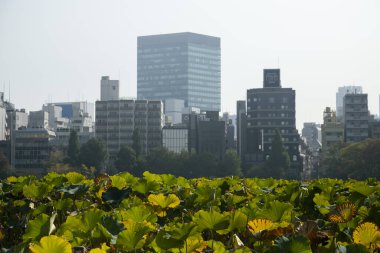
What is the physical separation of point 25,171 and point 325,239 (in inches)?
→ 5536

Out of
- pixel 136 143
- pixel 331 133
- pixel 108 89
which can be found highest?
pixel 108 89

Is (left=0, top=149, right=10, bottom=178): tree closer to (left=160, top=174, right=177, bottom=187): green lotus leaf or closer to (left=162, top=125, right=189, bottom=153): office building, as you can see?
(left=162, top=125, right=189, bottom=153): office building

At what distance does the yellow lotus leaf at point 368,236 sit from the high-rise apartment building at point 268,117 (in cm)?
14578

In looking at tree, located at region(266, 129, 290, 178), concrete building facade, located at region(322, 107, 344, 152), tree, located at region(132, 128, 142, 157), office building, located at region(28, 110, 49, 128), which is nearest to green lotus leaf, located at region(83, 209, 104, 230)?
tree, located at region(266, 129, 290, 178)

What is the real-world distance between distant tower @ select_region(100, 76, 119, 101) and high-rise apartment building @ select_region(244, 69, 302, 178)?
142 ft

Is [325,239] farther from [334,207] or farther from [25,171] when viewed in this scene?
[25,171]

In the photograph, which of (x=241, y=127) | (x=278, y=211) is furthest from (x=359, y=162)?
(x=278, y=211)

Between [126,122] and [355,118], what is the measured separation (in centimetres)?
5063

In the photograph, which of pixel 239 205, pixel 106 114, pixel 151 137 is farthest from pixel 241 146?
pixel 239 205

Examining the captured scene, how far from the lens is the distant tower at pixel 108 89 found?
181m

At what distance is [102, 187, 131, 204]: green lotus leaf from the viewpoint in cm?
600

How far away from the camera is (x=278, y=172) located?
11712 cm

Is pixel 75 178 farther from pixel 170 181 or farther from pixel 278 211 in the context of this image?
pixel 278 211

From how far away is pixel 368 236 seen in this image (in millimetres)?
3488
